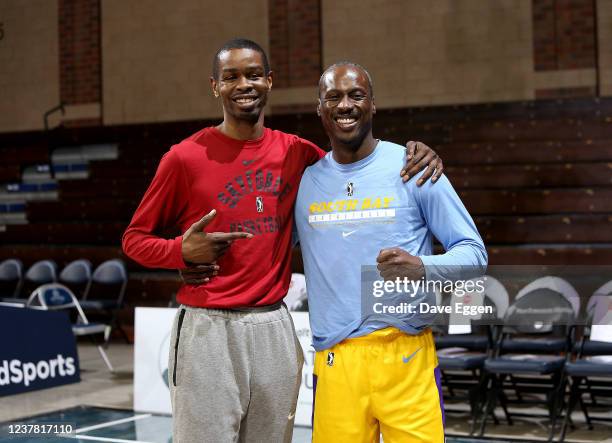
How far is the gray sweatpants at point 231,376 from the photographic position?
2.54 meters

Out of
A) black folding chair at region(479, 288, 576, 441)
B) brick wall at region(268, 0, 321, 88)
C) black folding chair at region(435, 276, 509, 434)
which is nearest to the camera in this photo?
black folding chair at region(479, 288, 576, 441)

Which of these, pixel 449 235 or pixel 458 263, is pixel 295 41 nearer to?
pixel 449 235

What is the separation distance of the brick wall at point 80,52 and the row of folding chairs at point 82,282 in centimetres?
445

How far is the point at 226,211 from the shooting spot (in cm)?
262

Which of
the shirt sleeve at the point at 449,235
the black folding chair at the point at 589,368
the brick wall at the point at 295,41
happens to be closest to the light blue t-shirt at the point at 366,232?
the shirt sleeve at the point at 449,235

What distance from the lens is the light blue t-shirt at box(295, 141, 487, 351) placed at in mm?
2473

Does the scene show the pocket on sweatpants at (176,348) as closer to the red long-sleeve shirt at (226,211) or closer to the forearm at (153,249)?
the red long-sleeve shirt at (226,211)

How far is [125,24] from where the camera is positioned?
582 inches

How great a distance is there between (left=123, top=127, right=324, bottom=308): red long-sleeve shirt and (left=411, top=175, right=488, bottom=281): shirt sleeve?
1.48 ft

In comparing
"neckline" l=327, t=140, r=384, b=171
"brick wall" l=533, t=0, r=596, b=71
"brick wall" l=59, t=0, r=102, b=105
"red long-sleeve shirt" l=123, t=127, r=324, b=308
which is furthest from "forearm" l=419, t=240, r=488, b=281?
"brick wall" l=59, t=0, r=102, b=105

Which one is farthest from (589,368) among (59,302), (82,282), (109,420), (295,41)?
(295,41)

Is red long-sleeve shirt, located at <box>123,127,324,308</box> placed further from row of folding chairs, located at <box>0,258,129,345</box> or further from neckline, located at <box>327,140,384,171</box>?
row of folding chairs, located at <box>0,258,129,345</box>

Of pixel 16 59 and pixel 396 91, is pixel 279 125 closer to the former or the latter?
pixel 396 91

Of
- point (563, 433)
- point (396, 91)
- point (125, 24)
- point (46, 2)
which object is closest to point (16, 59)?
point (46, 2)
